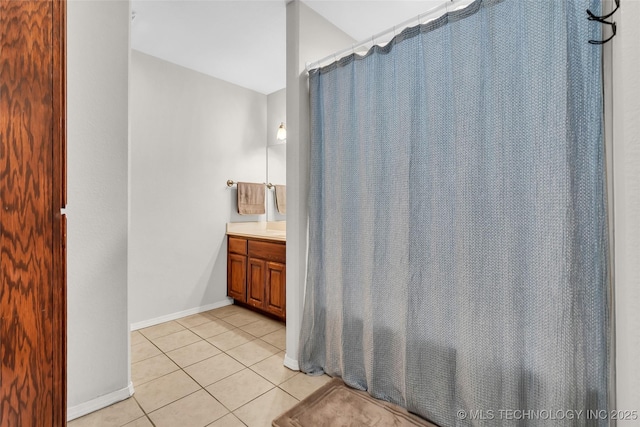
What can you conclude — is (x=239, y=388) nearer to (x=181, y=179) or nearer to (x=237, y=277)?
(x=237, y=277)

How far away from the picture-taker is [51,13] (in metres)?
0.71

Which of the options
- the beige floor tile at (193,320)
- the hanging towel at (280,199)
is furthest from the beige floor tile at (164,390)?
the hanging towel at (280,199)

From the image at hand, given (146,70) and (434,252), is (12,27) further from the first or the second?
(146,70)

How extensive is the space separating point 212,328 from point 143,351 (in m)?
0.57

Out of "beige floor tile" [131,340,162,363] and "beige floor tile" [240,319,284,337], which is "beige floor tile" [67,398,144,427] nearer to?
"beige floor tile" [131,340,162,363]

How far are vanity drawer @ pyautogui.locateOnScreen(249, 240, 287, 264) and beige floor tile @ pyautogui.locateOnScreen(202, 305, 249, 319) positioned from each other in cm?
64

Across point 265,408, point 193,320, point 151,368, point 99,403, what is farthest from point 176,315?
point 265,408

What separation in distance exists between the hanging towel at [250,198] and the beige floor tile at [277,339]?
54.9 inches

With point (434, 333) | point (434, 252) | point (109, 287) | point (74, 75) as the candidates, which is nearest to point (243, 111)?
point (74, 75)

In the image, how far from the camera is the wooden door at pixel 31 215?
0.64m

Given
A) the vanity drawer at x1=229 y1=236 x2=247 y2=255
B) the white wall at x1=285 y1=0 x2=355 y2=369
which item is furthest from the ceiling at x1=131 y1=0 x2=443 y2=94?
the vanity drawer at x1=229 y1=236 x2=247 y2=255

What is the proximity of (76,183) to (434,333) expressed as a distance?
2029 millimetres

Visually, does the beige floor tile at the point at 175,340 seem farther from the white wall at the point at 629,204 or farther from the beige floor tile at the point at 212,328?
the white wall at the point at 629,204

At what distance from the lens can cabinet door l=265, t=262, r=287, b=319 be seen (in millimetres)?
2684
